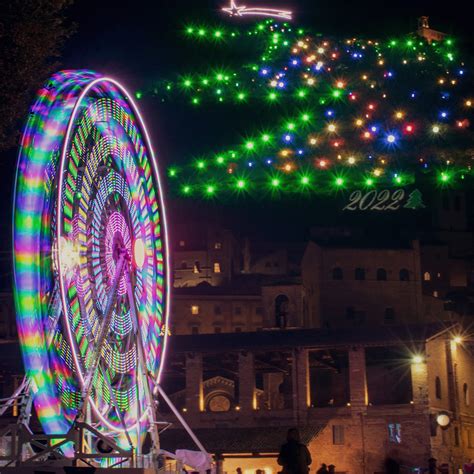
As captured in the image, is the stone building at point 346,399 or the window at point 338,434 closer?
the stone building at point 346,399

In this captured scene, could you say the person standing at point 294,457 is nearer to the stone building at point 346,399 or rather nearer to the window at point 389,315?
the stone building at point 346,399

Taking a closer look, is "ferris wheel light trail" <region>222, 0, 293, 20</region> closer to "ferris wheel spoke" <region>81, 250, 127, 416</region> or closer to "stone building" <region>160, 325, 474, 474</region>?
"stone building" <region>160, 325, 474, 474</region>

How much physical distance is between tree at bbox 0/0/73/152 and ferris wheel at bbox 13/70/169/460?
58cm

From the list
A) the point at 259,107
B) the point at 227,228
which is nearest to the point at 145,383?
the point at 259,107

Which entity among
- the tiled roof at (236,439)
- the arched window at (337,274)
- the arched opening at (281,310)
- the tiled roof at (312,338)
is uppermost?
the arched window at (337,274)

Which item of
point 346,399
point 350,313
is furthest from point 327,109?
point 346,399

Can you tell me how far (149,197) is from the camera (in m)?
26.8

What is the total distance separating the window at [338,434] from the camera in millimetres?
48438

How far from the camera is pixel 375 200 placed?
83875mm

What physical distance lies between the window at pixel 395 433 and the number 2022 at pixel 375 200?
1470 inches

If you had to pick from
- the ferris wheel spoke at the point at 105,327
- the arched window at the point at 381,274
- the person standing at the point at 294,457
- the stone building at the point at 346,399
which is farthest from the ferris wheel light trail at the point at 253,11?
the person standing at the point at 294,457

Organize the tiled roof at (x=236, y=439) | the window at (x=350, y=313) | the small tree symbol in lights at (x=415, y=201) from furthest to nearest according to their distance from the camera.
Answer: the small tree symbol in lights at (x=415, y=201) < the window at (x=350, y=313) < the tiled roof at (x=236, y=439)

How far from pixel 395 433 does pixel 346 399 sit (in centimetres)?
863

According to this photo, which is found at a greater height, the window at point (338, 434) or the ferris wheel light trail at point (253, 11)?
the ferris wheel light trail at point (253, 11)
